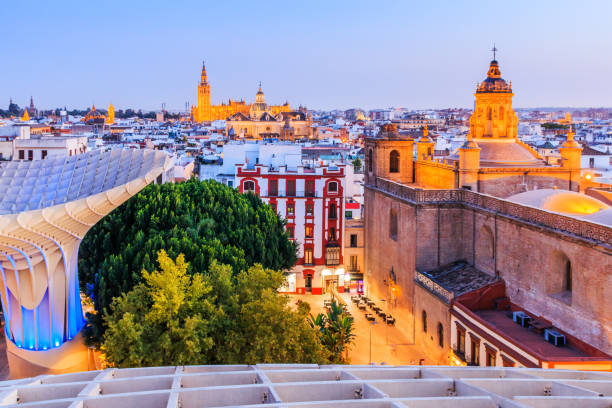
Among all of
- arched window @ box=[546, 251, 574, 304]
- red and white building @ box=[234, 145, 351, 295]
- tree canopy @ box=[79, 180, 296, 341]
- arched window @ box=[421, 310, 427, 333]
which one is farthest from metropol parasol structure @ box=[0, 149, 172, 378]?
arched window @ box=[546, 251, 574, 304]

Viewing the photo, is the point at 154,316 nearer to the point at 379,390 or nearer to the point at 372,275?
the point at 379,390

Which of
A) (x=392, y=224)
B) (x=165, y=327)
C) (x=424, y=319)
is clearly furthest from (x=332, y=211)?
(x=165, y=327)

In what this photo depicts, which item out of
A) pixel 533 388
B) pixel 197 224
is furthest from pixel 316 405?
pixel 197 224

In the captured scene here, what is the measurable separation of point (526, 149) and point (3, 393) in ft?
106

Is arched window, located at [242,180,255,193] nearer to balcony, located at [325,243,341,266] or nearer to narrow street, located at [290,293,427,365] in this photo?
balcony, located at [325,243,341,266]

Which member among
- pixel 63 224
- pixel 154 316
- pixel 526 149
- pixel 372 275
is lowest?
pixel 372 275

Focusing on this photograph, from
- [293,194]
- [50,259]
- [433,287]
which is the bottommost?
[433,287]

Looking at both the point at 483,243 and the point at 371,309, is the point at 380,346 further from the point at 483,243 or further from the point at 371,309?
the point at 483,243

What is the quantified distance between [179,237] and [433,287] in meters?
12.7

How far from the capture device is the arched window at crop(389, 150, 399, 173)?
41594mm

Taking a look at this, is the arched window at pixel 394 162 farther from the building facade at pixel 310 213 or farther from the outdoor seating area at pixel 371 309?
the outdoor seating area at pixel 371 309

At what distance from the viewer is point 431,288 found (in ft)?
103

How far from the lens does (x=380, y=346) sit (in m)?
33.5

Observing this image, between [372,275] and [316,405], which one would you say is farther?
[372,275]
